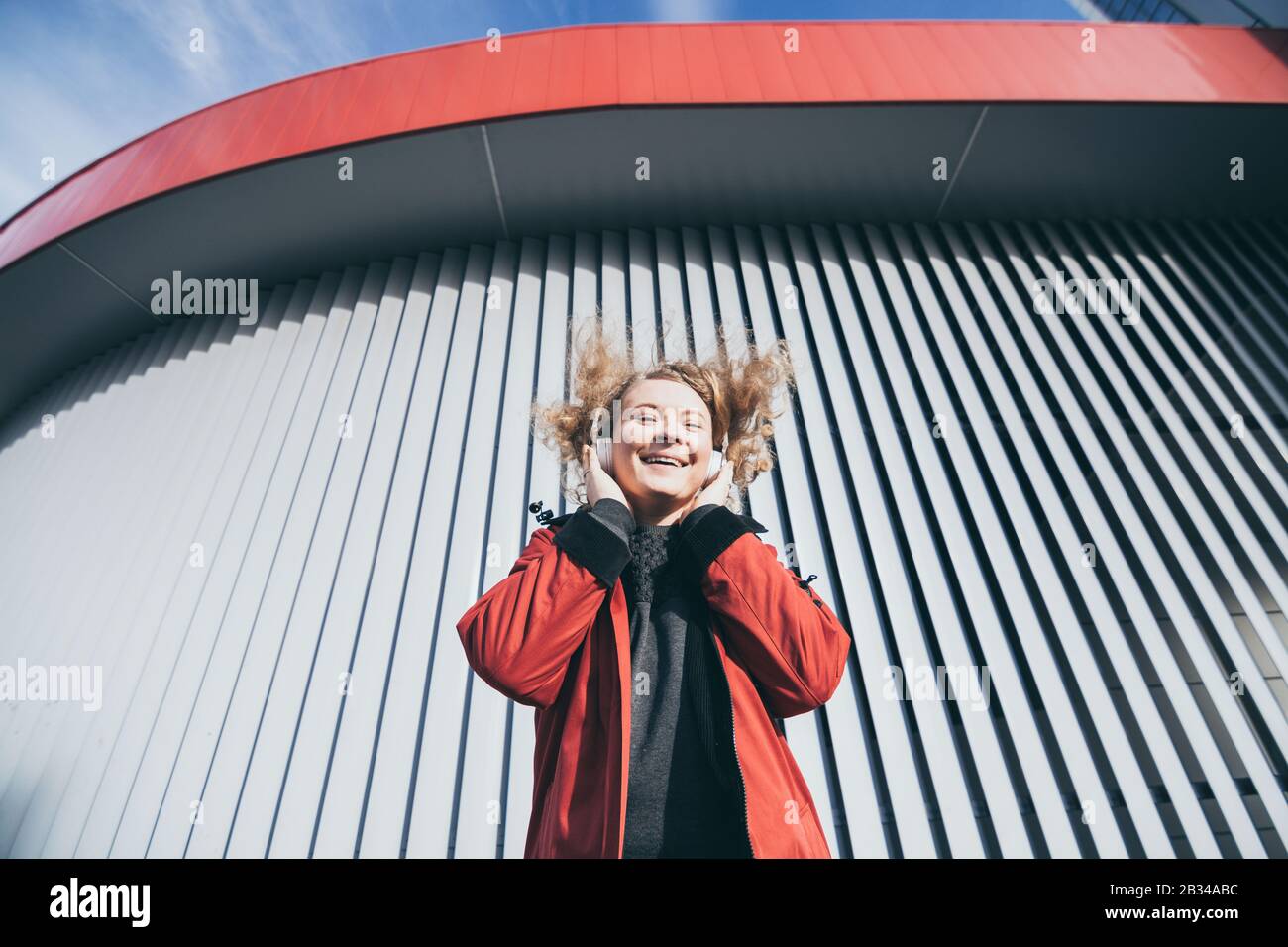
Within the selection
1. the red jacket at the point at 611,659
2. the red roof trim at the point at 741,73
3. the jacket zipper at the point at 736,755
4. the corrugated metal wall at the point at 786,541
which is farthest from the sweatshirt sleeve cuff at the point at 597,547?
the red roof trim at the point at 741,73

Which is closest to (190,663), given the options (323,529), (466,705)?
(323,529)

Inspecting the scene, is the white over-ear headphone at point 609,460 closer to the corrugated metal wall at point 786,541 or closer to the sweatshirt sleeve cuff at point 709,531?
the sweatshirt sleeve cuff at point 709,531

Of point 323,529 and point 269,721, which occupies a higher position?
point 323,529

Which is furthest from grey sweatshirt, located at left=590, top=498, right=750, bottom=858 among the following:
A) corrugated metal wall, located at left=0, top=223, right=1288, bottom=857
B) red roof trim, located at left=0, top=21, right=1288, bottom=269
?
red roof trim, located at left=0, top=21, right=1288, bottom=269

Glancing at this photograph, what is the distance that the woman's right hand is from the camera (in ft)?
4.71

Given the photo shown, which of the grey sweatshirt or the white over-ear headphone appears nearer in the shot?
the grey sweatshirt

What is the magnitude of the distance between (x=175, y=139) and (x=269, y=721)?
3663 mm

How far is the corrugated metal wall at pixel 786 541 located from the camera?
7.88 ft

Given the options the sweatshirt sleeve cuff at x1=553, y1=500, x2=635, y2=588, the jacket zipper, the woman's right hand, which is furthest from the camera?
the woman's right hand

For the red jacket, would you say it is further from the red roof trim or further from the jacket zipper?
the red roof trim

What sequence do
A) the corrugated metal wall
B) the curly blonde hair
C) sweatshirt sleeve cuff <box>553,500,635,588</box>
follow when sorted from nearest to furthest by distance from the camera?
sweatshirt sleeve cuff <box>553,500,635,588</box> → the curly blonde hair → the corrugated metal wall

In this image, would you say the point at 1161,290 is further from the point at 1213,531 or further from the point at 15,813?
the point at 15,813

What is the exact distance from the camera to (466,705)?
2.55 m
